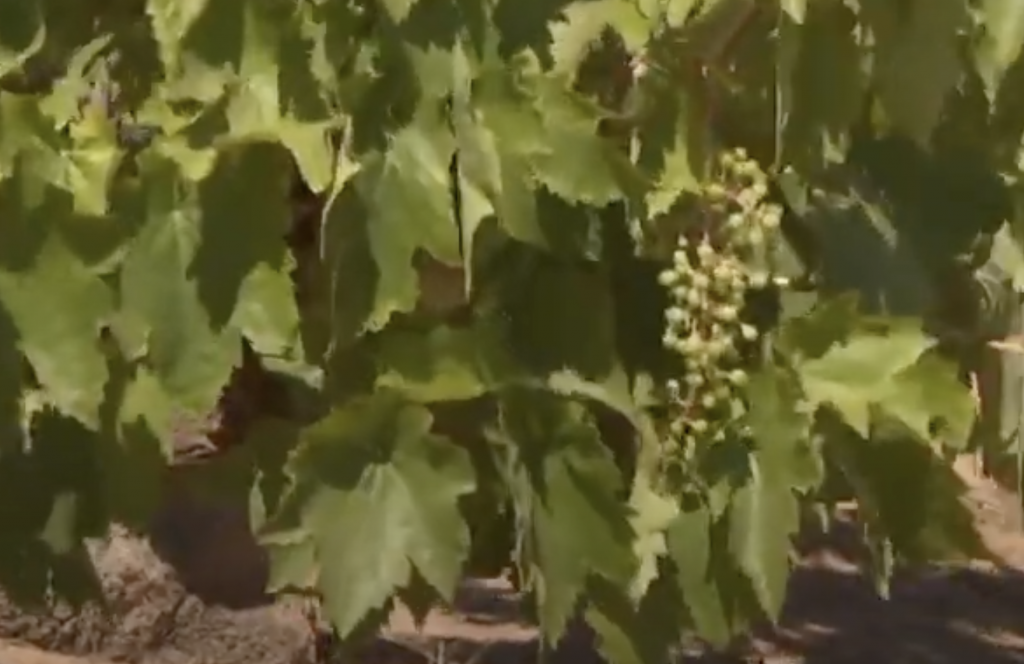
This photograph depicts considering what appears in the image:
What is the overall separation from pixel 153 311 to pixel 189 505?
6.57 ft

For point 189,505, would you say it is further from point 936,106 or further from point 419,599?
point 936,106

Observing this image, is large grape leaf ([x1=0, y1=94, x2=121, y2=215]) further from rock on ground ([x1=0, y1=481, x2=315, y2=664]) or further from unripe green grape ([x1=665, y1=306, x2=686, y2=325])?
rock on ground ([x1=0, y1=481, x2=315, y2=664])

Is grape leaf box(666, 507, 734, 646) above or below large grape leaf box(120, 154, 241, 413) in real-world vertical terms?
below

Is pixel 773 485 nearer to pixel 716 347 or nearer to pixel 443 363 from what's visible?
pixel 716 347

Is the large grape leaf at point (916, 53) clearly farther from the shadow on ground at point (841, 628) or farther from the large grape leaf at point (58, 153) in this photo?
the shadow on ground at point (841, 628)

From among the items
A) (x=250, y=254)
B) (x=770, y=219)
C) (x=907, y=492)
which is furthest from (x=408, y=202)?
(x=907, y=492)

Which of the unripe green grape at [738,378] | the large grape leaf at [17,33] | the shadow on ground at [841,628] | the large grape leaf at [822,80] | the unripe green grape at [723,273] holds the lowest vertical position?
the shadow on ground at [841,628]

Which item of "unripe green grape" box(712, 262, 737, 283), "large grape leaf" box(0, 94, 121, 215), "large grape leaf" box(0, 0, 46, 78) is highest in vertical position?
"large grape leaf" box(0, 0, 46, 78)

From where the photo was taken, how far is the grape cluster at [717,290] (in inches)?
41.2

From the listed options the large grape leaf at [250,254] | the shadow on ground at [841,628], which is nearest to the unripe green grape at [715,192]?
the large grape leaf at [250,254]

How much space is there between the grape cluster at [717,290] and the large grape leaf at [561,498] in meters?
0.06

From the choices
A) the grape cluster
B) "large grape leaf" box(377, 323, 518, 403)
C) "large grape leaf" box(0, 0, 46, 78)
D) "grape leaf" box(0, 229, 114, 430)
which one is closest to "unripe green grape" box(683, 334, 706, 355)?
the grape cluster

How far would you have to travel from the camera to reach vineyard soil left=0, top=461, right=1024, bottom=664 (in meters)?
2.77

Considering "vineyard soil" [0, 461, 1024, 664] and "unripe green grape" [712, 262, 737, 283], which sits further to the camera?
"vineyard soil" [0, 461, 1024, 664]
